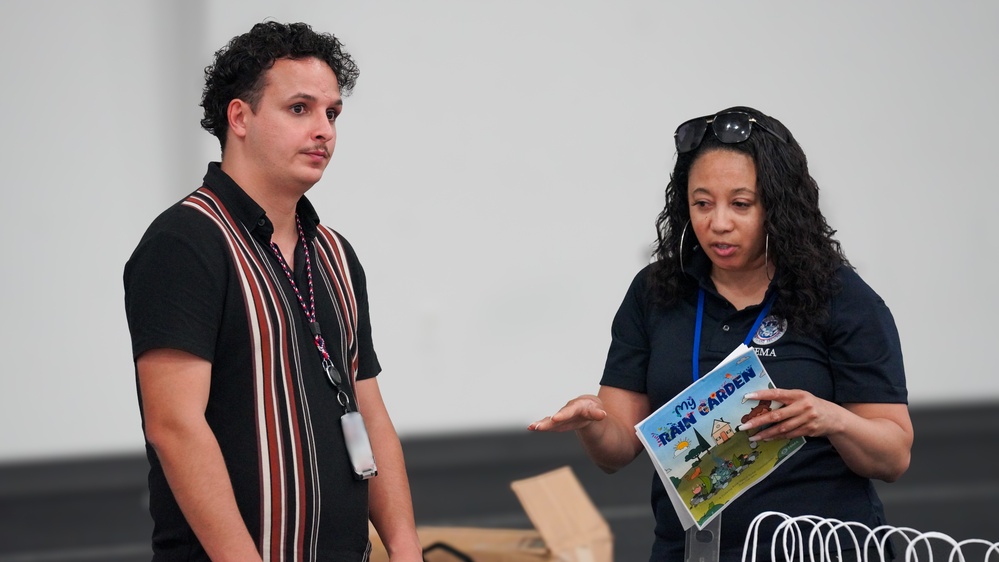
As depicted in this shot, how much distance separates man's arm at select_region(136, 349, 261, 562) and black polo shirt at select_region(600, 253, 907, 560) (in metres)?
0.67

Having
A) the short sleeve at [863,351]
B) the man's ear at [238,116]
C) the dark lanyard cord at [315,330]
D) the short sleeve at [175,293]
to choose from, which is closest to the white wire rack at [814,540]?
the short sleeve at [863,351]

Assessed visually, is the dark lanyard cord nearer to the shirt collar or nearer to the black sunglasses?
the shirt collar

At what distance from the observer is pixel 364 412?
158 cm

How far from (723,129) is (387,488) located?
0.78 m

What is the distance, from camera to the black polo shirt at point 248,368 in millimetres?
1261

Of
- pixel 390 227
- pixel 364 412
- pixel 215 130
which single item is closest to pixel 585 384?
pixel 390 227

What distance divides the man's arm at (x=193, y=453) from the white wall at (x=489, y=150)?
2.04 meters

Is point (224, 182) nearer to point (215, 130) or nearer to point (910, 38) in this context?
point (215, 130)

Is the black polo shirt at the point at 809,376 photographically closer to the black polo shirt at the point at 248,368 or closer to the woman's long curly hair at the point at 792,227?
the woman's long curly hair at the point at 792,227

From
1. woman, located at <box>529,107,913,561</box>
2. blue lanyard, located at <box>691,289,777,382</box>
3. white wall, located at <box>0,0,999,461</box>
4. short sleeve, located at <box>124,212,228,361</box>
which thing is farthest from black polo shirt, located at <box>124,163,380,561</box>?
white wall, located at <box>0,0,999,461</box>

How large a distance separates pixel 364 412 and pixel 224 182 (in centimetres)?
44

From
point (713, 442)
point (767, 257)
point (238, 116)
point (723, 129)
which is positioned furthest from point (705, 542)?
point (238, 116)

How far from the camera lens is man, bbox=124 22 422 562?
1.25 m

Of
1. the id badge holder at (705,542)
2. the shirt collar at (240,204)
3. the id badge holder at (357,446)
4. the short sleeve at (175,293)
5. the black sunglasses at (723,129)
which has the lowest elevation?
the id badge holder at (705,542)
